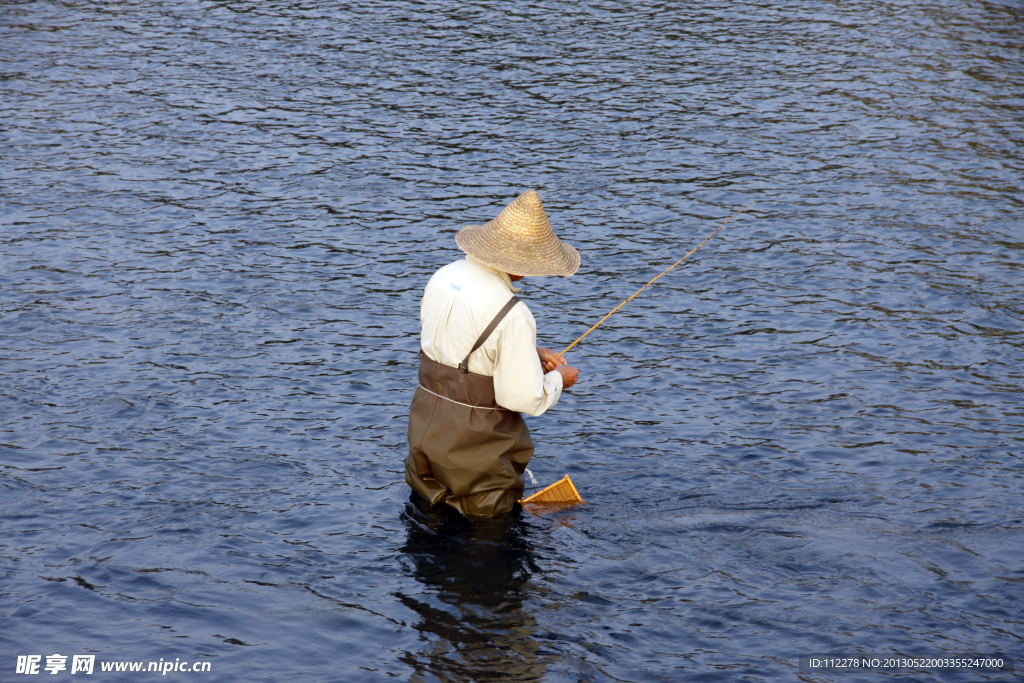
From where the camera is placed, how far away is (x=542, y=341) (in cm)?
1015

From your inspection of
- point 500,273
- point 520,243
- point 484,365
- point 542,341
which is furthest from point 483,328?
point 542,341

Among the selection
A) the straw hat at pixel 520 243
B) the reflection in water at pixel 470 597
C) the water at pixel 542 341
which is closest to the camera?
the reflection in water at pixel 470 597

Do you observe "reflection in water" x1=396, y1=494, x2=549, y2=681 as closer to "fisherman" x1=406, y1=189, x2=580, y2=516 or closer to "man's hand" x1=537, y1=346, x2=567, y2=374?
"fisherman" x1=406, y1=189, x2=580, y2=516

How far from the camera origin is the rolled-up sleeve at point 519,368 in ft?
19.6

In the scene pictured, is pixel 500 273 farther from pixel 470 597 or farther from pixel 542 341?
pixel 542 341

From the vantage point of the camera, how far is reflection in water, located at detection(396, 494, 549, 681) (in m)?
5.33

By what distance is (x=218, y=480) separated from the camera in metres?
7.24

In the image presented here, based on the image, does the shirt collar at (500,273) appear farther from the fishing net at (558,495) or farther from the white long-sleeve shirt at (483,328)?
the fishing net at (558,495)

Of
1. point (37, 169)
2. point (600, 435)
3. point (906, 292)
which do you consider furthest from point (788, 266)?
point (37, 169)

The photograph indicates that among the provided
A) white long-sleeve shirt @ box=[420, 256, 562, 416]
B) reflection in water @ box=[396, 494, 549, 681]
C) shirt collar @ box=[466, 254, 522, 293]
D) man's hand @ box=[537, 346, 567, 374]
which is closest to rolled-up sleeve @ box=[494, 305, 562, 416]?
white long-sleeve shirt @ box=[420, 256, 562, 416]

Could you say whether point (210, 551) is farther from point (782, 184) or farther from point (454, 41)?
point (454, 41)

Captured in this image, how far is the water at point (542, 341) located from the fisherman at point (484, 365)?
529 millimetres

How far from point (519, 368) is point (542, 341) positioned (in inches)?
164

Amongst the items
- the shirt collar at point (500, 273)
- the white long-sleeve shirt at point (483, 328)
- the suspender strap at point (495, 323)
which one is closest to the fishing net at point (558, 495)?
the white long-sleeve shirt at point (483, 328)
